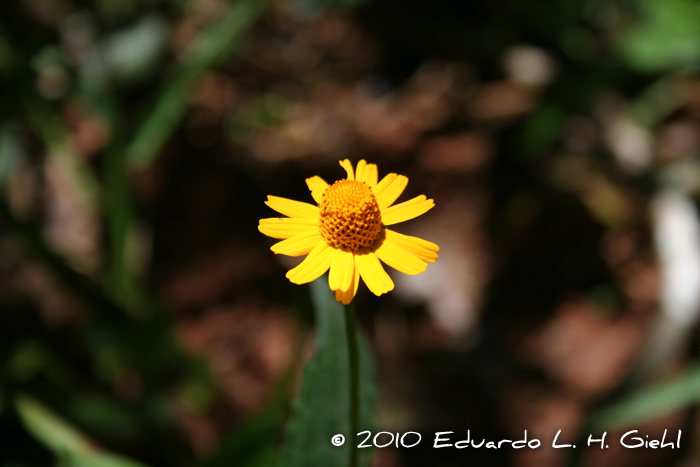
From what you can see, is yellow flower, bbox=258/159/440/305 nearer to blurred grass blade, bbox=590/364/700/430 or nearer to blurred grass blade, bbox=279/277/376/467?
blurred grass blade, bbox=279/277/376/467

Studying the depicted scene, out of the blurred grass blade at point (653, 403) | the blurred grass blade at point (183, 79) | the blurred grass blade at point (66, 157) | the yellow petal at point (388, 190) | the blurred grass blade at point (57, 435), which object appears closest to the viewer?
the yellow petal at point (388, 190)

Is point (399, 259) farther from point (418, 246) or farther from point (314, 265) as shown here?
point (314, 265)

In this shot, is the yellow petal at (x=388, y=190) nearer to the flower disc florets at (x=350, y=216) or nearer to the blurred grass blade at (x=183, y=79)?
the flower disc florets at (x=350, y=216)

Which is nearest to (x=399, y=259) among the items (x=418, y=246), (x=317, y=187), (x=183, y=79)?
(x=418, y=246)

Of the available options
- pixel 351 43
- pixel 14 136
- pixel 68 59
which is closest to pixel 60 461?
pixel 14 136

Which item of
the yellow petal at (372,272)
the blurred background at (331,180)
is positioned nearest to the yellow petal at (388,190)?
the yellow petal at (372,272)
